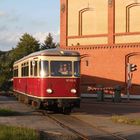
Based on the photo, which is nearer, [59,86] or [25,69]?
[59,86]

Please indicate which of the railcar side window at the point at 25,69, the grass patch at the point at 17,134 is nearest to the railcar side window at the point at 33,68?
the railcar side window at the point at 25,69

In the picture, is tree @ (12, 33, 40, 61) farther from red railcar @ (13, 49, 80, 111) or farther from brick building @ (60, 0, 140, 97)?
red railcar @ (13, 49, 80, 111)

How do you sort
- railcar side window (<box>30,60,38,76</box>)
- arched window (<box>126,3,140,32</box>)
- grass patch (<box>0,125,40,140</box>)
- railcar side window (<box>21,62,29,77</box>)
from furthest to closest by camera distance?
arched window (<box>126,3,140,32</box>) → railcar side window (<box>21,62,29,77</box>) → railcar side window (<box>30,60,38,76</box>) → grass patch (<box>0,125,40,140</box>)

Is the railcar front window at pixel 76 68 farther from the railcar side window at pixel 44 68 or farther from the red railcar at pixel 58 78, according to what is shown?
the railcar side window at pixel 44 68

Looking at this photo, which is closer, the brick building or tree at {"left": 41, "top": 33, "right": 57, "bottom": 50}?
the brick building

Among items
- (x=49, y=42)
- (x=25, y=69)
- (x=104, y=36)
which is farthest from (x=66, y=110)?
(x=49, y=42)

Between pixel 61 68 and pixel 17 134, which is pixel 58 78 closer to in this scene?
pixel 61 68

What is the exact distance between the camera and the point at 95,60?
50.9m

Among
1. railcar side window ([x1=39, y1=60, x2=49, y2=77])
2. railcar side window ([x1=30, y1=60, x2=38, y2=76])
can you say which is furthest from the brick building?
railcar side window ([x1=39, y1=60, x2=49, y2=77])

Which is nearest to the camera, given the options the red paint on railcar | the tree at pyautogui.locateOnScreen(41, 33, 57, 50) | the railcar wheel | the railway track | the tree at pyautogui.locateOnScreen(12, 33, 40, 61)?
the railway track

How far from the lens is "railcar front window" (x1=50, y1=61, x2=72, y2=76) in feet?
85.7

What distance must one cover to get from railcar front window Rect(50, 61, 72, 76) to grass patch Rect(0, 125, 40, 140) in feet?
31.8

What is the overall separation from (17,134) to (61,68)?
11085mm

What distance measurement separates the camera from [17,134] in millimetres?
15367
